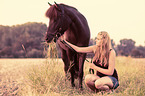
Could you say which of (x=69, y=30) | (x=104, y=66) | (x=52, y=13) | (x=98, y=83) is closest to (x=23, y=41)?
(x=69, y=30)

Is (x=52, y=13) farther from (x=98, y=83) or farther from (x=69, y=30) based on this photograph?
(x=98, y=83)

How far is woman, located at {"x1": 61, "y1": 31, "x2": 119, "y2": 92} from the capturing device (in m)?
3.40

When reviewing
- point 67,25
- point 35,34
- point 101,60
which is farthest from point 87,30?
point 35,34

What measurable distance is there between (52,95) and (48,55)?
939mm

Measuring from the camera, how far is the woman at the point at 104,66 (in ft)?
11.1

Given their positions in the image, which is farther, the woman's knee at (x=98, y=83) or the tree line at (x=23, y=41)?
the tree line at (x=23, y=41)

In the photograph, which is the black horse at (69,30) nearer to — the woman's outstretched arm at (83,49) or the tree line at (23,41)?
the woman's outstretched arm at (83,49)

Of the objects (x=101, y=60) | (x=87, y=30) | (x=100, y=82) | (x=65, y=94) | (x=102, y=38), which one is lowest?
(x=65, y=94)

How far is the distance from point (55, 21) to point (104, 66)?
1570 mm

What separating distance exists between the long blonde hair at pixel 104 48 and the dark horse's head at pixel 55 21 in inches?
37.1

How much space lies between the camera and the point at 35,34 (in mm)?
26766

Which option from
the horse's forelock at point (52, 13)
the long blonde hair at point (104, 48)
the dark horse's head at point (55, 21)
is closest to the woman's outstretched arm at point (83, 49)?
the long blonde hair at point (104, 48)

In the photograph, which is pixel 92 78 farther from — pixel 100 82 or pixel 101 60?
pixel 101 60

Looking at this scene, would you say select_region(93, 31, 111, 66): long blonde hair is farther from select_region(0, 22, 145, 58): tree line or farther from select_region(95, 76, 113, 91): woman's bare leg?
select_region(0, 22, 145, 58): tree line
